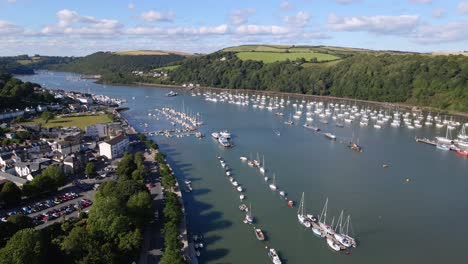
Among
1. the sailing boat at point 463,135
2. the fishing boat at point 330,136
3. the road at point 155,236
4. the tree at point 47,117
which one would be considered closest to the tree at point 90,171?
the road at point 155,236

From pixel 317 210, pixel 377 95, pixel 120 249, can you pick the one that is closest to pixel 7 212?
pixel 120 249

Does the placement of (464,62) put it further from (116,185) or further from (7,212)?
(7,212)

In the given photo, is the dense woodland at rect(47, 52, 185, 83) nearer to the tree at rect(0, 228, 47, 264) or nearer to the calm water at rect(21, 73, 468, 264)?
the calm water at rect(21, 73, 468, 264)

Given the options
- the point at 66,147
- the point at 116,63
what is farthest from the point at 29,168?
the point at 116,63

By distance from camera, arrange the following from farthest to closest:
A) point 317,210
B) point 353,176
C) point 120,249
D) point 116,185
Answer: point 353,176
point 317,210
point 116,185
point 120,249

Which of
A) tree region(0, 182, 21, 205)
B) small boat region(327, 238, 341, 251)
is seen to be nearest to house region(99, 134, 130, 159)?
tree region(0, 182, 21, 205)

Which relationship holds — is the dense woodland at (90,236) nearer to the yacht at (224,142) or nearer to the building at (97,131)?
the yacht at (224,142)
